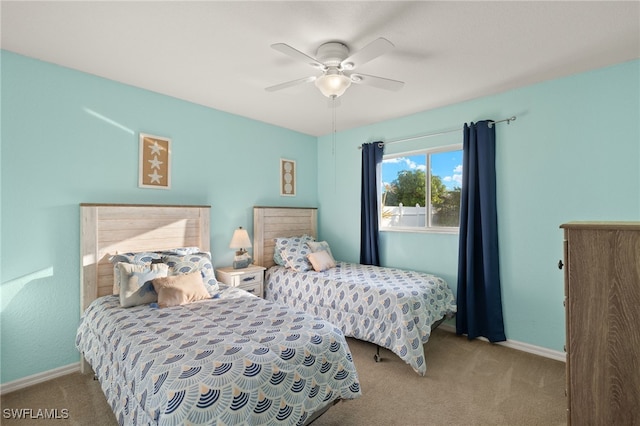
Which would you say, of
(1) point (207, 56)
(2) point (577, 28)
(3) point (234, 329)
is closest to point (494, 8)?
(2) point (577, 28)

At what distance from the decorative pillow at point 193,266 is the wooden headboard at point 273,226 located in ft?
3.89

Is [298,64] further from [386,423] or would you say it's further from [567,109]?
[386,423]

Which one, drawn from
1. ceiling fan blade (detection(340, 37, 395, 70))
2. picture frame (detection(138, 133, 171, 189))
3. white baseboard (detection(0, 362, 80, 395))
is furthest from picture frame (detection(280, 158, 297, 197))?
white baseboard (detection(0, 362, 80, 395))

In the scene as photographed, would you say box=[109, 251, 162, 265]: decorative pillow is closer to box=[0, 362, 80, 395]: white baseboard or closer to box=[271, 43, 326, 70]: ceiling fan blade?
box=[0, 362, 80, 395]: white baseboard

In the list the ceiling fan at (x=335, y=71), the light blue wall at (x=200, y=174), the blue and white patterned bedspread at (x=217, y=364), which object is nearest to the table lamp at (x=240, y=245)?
the light blue wall at (x=200, y=174)

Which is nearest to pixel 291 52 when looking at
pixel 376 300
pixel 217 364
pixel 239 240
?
pixel 217 364

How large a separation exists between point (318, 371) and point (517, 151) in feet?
9.33

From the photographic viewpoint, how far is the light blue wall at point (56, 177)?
237cm

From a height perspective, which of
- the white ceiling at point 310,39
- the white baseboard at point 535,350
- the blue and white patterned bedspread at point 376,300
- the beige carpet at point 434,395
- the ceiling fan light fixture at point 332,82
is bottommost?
the beige carpet at point 434,395

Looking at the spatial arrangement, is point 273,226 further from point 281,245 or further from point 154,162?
point 154,162

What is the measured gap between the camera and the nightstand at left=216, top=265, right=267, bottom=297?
11.0 ft

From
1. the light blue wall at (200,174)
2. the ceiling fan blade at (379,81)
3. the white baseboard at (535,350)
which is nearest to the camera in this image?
the ceiling fan blade at (379,81)

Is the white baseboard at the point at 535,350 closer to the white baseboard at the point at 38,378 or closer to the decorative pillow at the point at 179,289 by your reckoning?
the decorative pillow at the point at 179,289

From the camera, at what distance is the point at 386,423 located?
2.02 metres
